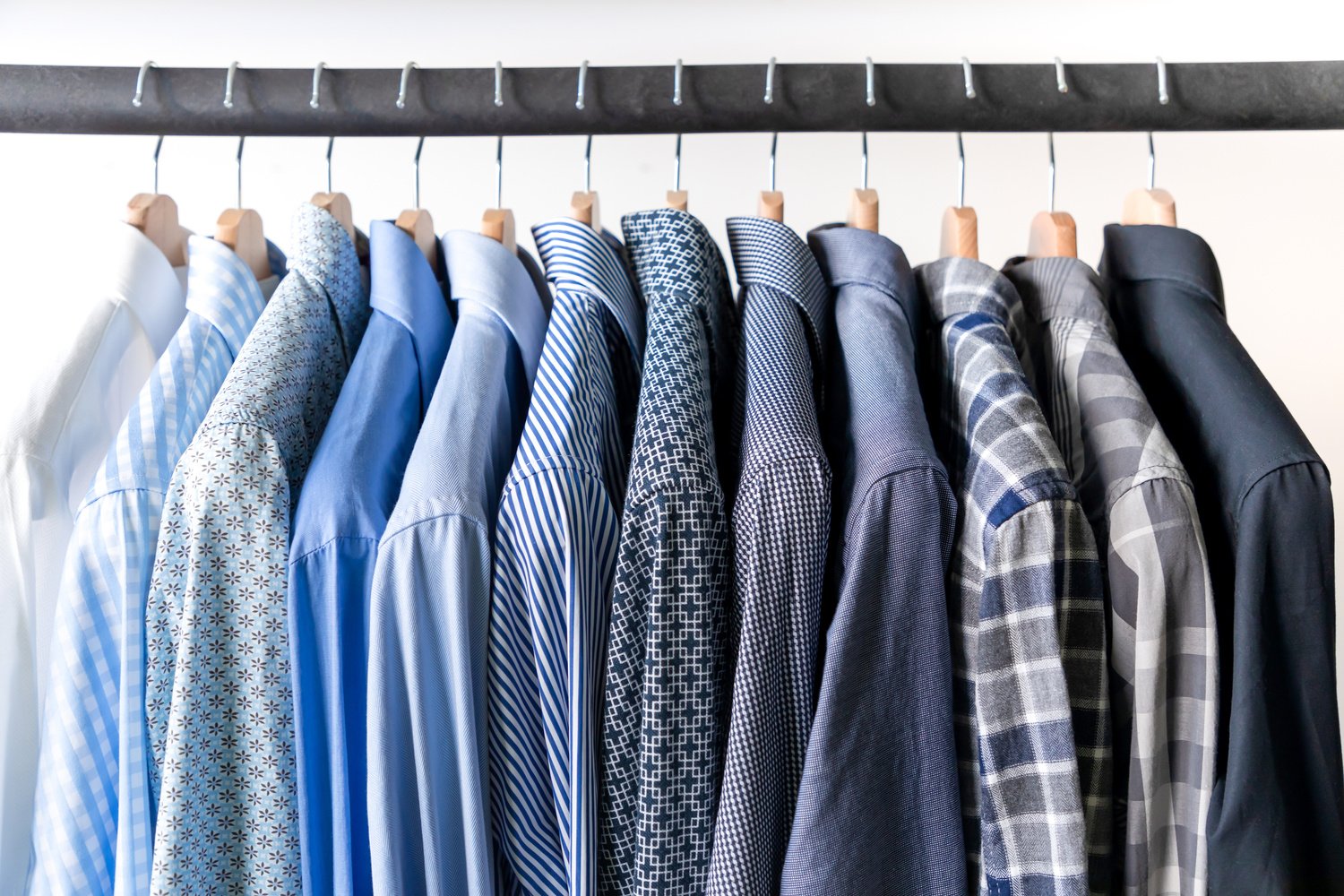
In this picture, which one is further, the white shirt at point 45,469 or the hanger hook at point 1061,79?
the hanger hook at point 1061,79

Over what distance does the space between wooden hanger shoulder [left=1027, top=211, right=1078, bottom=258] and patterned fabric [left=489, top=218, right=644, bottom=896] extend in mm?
370

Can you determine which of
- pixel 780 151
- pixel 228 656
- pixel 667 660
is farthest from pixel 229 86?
pixel 780 151

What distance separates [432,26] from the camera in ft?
4.26

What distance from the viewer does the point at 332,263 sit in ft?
2.31

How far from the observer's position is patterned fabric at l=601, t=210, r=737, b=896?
55cm

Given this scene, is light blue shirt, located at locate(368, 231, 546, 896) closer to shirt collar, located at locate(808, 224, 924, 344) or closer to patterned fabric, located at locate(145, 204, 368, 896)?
patterned fabric, located at locate(145, 204, 368, 896)

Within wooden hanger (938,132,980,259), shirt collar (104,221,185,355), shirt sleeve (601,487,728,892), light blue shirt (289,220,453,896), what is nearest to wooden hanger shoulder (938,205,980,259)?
wooden hanger (938,132,980,259)

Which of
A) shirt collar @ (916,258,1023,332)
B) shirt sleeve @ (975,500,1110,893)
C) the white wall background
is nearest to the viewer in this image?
shirt sleeve @ (975,500,1110,893)

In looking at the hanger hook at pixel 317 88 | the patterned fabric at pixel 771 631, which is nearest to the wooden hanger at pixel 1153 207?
the patterned fabric at pixel 771 631

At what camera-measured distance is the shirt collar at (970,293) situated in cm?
66

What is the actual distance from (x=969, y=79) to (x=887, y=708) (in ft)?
1.39

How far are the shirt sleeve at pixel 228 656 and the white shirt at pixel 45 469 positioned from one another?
0.08 meters

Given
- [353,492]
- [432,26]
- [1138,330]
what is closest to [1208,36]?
[1138,330]

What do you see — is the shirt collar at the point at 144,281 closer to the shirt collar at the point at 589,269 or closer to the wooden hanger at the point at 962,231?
the shirt collar at the point at 589,269
